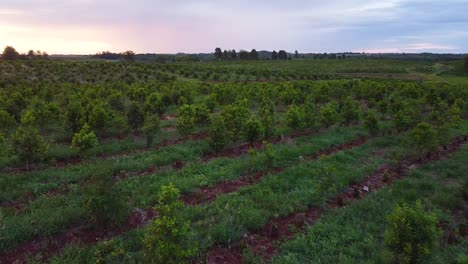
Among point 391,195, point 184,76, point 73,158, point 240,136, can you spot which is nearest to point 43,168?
point 73,158

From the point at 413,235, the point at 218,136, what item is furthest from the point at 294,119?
the point at 413,235

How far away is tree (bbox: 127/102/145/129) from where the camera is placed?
14117 mm

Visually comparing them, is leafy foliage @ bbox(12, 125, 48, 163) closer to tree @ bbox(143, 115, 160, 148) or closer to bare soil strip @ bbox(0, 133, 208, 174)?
bare soil strip @ bbox(0, 133, 208, 174)

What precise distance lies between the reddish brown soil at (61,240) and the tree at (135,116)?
24.6 ft

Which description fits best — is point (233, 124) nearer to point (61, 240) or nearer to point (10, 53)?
point (61, 240)

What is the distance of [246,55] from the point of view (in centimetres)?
10406

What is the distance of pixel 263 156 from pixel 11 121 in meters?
10.2

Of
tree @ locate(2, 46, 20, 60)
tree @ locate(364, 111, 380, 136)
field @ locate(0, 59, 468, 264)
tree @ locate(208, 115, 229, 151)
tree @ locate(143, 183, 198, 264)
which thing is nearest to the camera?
tree @ locate(143, 183, 198, 264)

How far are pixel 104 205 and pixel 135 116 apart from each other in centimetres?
824

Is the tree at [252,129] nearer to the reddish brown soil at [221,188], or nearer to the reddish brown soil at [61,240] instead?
the reddish brown soil at [221,188]

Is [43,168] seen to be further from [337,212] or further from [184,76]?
[184,76]

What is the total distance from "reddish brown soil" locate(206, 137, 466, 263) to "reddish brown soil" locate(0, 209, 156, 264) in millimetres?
2018

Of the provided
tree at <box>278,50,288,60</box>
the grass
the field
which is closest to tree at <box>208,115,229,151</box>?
the field

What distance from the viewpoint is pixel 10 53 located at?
5403 cm
